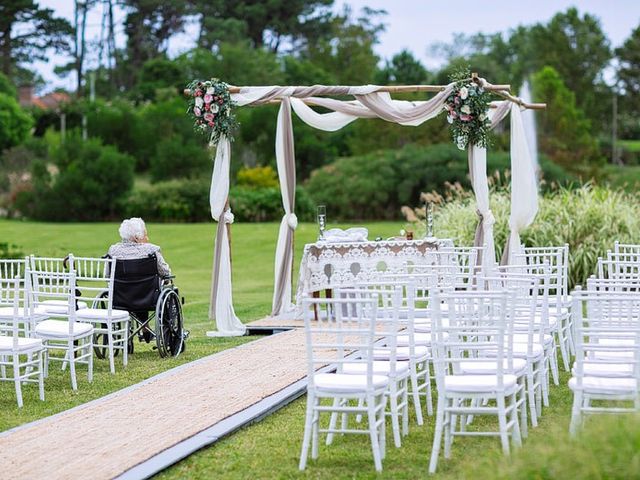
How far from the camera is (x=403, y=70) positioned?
159 ft

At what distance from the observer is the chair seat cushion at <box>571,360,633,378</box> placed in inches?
238

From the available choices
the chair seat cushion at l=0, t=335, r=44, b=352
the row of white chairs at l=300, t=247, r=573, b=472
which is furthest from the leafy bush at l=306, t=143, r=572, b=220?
the row of white chairs at l=300, t=247, r=573, b=472

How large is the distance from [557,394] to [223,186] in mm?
5208

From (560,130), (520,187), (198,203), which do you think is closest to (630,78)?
(560,130)

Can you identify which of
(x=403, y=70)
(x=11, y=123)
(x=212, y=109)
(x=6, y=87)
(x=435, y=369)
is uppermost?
(x=403, y=70)

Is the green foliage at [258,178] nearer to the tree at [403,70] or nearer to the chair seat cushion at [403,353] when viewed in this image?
the tree at [403,70]

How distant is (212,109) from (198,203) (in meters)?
19.5

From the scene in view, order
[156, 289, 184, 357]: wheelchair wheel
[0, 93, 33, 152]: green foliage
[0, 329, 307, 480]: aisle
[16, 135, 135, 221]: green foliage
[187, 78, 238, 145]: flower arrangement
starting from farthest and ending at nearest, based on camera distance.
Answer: [0, 93, 33, 152]: green foliage < [16, 135, 135, 221]: green foliage < [187, 78, 238, 145]: flower arrangement < [156, 289, 184, 357]: wheelchair wheel < [0, 329, 307, 480]: aisle

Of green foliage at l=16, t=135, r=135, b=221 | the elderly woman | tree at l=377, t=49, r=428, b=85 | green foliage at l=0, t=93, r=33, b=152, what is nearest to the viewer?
the elderly woman

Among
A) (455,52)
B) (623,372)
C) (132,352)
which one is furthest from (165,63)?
(623,372)

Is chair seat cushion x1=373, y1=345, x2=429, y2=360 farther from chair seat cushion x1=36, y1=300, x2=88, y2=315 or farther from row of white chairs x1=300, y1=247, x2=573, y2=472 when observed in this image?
chair seat cushion x1=36, y1=300, x2=88, y2=315

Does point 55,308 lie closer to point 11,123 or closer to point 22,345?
point 22,345

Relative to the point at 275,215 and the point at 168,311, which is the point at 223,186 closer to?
the point at 168,311

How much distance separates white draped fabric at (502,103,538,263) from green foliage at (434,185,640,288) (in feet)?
8.15
